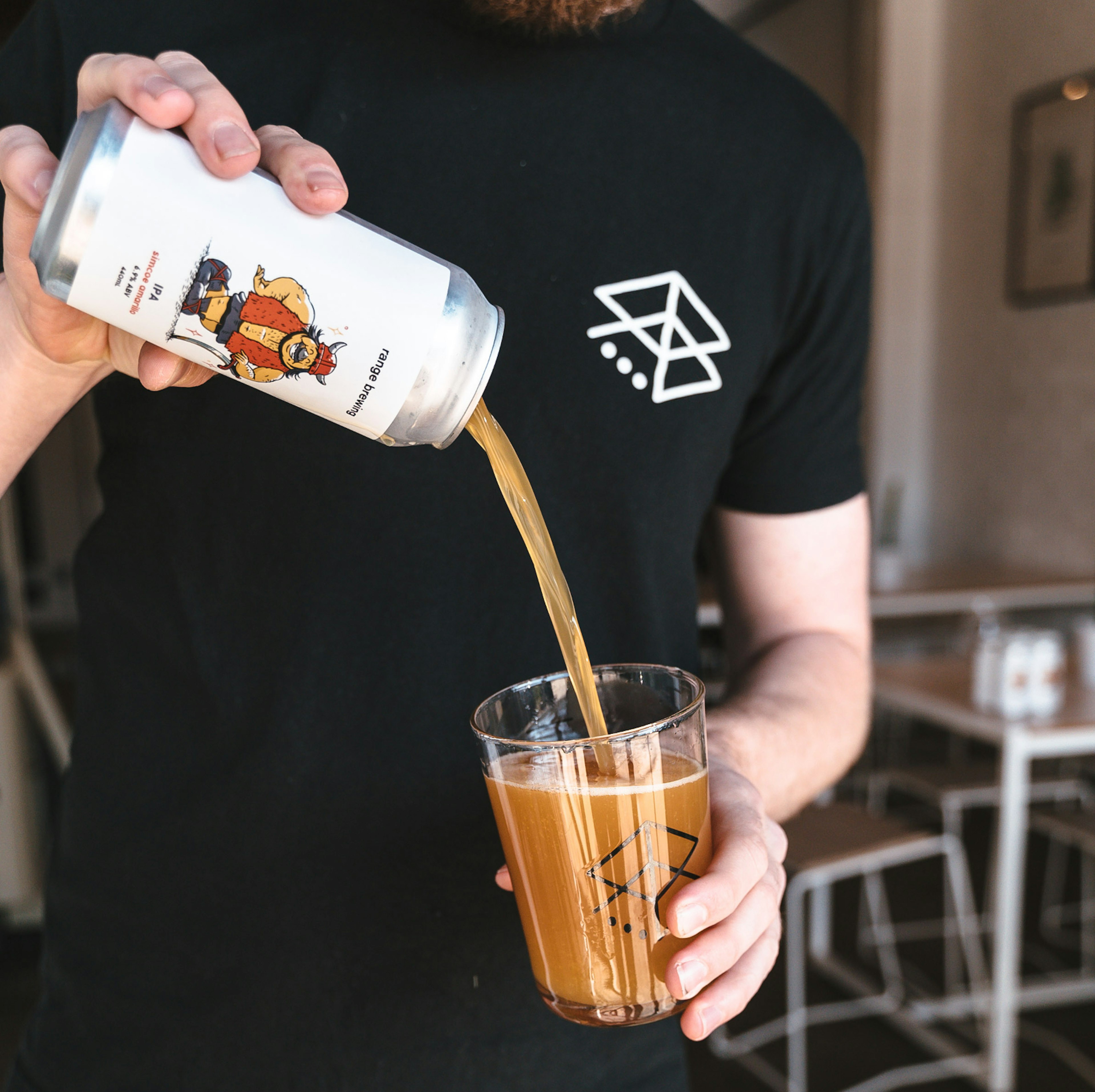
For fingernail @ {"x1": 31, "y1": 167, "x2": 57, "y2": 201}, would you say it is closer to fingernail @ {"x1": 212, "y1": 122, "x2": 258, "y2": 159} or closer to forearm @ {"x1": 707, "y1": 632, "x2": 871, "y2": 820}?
fingernail @ {"x1": 212, "y1": 122, "x2": 258, "y2": 159}

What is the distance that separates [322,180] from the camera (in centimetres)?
52

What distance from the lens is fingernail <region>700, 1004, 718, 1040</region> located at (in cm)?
52

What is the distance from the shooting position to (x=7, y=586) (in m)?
3.05

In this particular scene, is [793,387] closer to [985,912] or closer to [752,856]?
[752,856]

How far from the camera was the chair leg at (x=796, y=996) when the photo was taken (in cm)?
243

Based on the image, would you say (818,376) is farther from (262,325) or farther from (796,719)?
(262,325)

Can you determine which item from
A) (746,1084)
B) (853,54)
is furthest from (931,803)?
(853,54)

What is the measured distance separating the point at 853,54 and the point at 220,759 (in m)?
5.16

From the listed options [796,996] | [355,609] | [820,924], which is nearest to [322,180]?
[355,609]

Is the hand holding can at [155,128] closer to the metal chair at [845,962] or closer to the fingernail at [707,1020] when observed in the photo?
the fingernail at [707,1020]

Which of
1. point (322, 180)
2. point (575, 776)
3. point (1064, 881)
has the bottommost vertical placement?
point (1064, 881)

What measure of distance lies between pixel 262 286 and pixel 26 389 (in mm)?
202

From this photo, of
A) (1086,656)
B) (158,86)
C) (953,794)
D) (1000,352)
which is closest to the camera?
(158,86)

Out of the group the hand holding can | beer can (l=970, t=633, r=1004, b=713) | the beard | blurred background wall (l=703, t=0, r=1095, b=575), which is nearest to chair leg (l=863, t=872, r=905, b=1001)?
beer can (l=970, t=633, r=1004, b=713)
